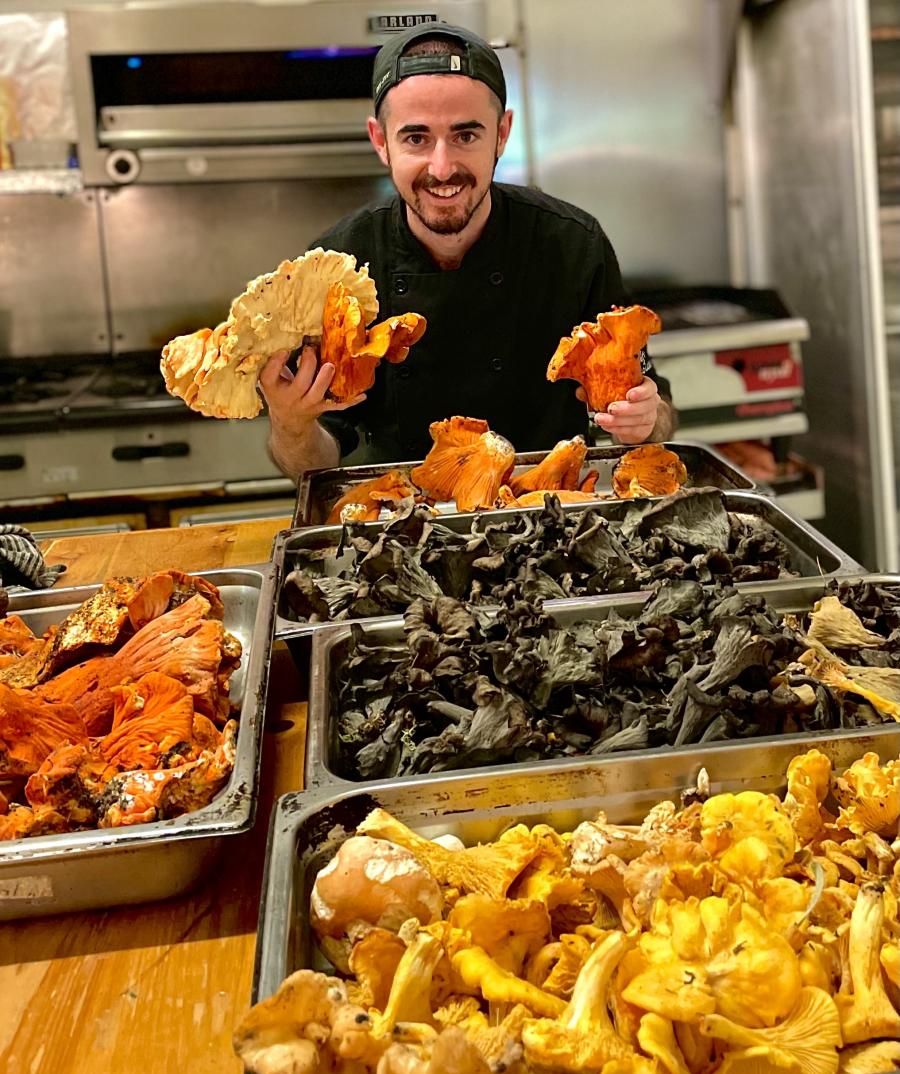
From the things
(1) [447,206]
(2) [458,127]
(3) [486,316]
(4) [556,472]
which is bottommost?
(4) [556,472]

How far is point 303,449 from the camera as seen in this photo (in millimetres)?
2381

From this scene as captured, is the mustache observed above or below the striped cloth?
above

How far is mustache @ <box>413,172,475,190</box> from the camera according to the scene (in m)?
2.41

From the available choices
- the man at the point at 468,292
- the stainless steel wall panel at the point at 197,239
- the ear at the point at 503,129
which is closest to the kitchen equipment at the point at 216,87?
the stainless steel wall panel at the point at 197,239

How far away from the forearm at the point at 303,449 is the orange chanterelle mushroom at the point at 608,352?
1.89 ft

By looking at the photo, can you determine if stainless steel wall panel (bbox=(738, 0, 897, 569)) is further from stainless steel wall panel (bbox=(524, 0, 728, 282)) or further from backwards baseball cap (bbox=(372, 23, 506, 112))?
backwards baseball cap (bbox=(372, 23, 506, 112))

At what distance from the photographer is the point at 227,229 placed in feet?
14.2

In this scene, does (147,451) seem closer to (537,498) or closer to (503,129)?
(503,129)

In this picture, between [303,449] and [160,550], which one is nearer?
[160,550]

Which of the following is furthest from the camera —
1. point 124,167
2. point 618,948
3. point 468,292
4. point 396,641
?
point 124,167

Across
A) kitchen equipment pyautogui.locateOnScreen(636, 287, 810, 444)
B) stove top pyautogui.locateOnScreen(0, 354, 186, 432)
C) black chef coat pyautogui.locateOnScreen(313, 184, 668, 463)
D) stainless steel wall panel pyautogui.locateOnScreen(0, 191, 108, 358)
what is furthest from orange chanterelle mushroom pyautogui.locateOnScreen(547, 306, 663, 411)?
stainless steel wall panel pyautogui.locateOnScreen(0, 191, 108, 358)

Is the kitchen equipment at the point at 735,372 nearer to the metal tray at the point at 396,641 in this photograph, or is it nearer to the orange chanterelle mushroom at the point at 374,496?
the orange chanterelle mushroom at the point at 374,496

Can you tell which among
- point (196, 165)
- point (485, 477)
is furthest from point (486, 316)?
point (196, 165)

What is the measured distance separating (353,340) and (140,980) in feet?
4.08
